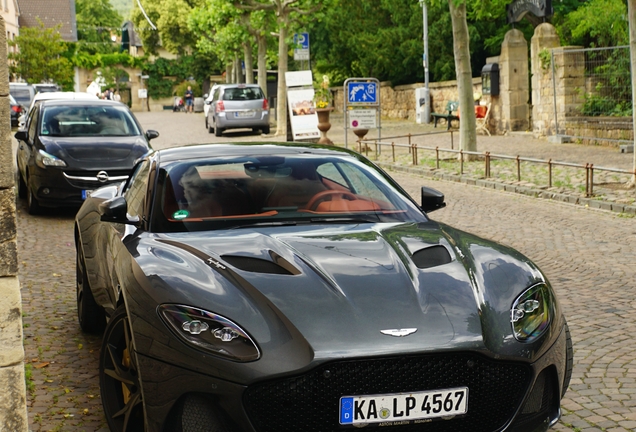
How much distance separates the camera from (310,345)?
3.62 m

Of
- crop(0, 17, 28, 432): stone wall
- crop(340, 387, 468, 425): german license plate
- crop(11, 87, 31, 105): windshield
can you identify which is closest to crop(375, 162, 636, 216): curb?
crop(340, 387, 468, 425): german license plate

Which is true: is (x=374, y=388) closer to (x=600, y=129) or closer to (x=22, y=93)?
(x=600, y=129)

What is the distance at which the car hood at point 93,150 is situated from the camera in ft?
42.2

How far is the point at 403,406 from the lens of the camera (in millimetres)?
3607

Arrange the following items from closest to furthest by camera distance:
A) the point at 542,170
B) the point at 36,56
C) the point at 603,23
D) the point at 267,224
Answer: the point at 267,224 → the point at 542,170 → the point at 603,23 → the point at 36,56

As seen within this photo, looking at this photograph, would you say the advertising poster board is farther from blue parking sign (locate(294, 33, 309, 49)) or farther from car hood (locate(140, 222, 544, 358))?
car hood (locate(140, 222, 544, 358))

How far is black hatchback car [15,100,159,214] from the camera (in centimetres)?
1274

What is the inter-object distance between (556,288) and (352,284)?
4.46 meters

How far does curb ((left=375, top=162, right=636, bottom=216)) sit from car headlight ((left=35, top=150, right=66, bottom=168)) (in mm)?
7098

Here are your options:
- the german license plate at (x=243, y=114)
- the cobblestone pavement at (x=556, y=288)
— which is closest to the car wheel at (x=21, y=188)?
the cobblestone pavement at (x=556, y=288)

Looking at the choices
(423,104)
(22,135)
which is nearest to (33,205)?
(22,135)

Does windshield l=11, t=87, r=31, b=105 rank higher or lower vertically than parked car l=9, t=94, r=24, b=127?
higher

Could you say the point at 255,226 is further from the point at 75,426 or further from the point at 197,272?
the point at 75,426

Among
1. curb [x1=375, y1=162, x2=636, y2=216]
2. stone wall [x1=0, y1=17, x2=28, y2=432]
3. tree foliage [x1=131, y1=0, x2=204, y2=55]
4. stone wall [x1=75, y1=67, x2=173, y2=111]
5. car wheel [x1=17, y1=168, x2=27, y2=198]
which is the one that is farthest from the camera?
tree foliage [x1=131, y1=0, x2=204, y2=55]
